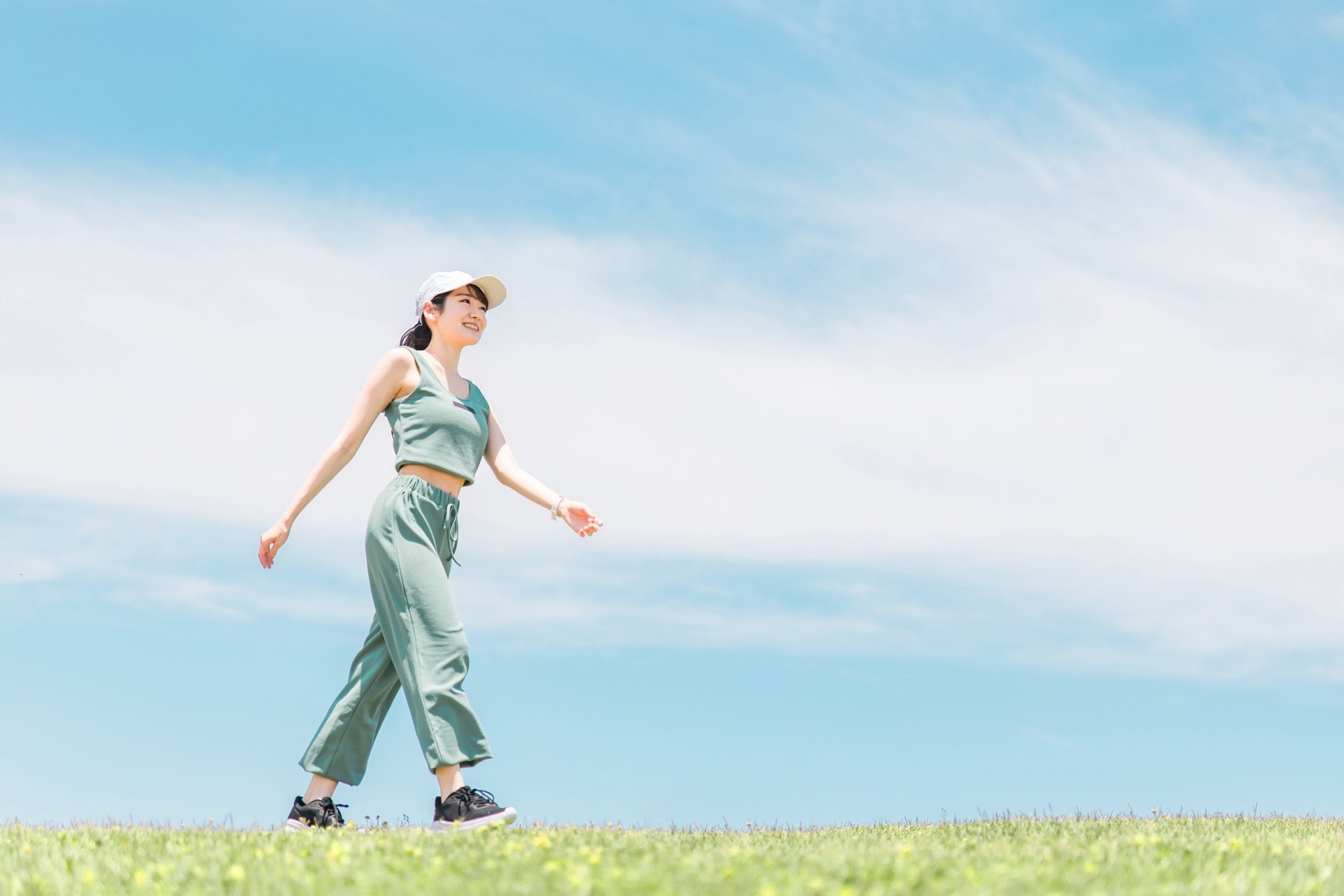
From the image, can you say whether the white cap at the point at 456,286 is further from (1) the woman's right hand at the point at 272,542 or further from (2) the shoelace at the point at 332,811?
(2) the shoelace at the point at 332,811

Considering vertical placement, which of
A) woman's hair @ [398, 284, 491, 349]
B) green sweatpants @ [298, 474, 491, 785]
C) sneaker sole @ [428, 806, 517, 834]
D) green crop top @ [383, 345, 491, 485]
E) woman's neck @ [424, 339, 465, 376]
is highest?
woman's hair @ [398, 284, 491, 349]

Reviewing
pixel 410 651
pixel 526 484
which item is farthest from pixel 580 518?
pixel 410 651

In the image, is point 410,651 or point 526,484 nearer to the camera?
point 410,651

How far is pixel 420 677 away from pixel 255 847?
1456 millimetres

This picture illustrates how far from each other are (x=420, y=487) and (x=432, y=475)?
0.50 ft

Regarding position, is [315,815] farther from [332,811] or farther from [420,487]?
[420,487]

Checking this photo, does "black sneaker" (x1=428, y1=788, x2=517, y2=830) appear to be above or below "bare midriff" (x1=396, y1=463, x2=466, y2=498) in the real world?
below

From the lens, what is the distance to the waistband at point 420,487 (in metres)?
8.17

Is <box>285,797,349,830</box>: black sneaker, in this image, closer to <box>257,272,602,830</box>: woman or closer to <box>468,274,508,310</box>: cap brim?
<box>257,272,602,830</box>: woman

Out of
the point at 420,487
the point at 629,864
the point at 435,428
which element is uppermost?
the point at 435,428

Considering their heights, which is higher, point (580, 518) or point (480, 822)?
point (580, 518)

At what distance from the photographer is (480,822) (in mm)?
7457

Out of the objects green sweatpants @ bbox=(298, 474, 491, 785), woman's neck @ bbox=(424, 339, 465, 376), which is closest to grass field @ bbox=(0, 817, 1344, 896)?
green sweatpants @ bbox=(298, 474, 491, 785)

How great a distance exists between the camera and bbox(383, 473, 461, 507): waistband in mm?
8172
